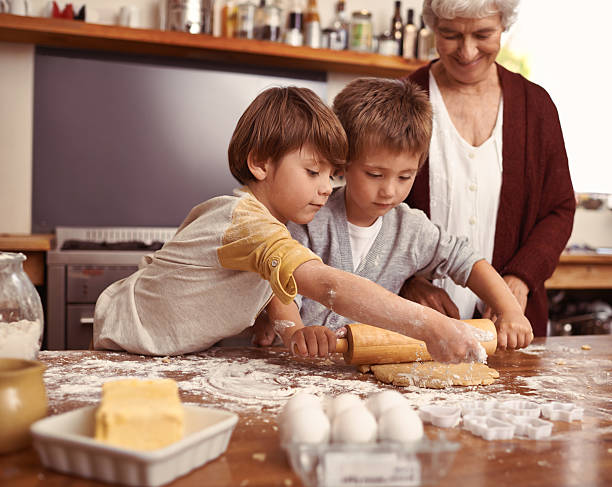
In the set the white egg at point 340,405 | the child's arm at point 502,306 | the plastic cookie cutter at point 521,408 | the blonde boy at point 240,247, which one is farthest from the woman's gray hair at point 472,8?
the white egg at point 340,405

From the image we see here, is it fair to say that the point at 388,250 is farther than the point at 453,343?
Yes

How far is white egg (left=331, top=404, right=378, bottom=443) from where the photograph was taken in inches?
25.2

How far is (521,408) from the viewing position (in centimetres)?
86

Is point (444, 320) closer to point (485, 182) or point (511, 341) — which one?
point (511, 341)

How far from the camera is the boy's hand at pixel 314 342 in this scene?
110 centimetres

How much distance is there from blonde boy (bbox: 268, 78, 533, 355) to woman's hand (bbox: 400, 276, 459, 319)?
0.03 m

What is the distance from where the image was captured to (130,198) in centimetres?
307

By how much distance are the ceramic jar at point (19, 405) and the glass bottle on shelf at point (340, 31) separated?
8.90 feet

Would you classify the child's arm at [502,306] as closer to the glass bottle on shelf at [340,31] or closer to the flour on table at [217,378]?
the flour on table at [217,378]

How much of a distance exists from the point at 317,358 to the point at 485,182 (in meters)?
0.74

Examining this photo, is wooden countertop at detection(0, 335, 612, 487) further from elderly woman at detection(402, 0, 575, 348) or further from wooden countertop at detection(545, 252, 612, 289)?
wooden countertop at detection(545, 252, 612, 289)

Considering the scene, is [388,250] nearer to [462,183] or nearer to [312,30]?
[462,183]

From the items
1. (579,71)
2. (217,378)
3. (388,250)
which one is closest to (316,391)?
(217,378)

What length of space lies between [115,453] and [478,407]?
477 millimetres
